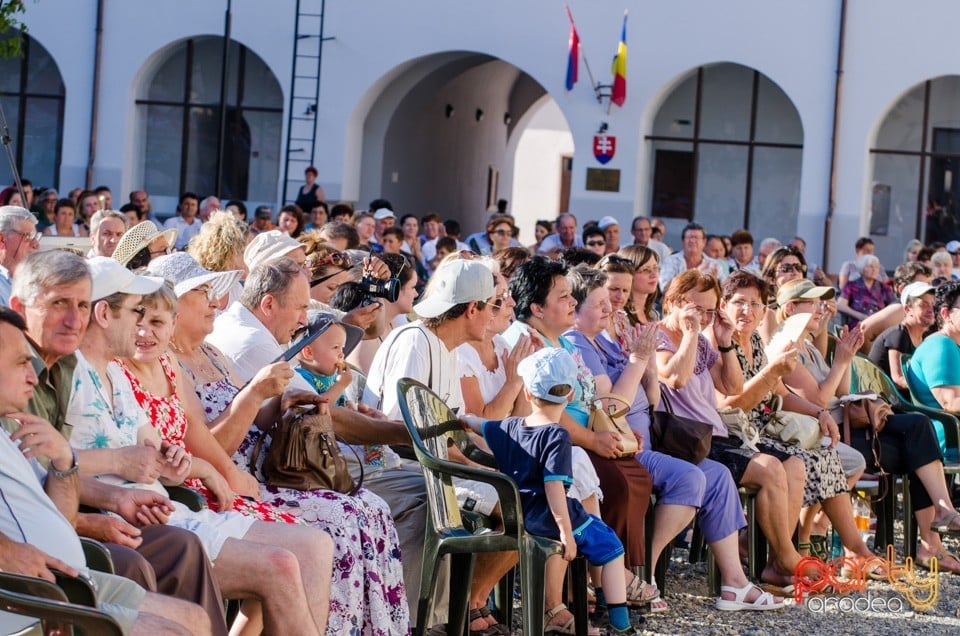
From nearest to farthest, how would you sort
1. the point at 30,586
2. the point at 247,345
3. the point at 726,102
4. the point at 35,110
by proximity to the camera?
1. the point at 30,586
2. the point at 247,345
3. the point at 726,102
4. the point at 35,110

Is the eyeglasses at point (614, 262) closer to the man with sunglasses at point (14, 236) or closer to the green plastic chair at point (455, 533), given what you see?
the green plastic chair at point (455, 533)

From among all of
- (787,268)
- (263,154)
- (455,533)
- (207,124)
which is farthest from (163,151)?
(455,533)

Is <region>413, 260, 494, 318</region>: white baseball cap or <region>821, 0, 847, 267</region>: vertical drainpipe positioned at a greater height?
<region>821, 0, 847, 267</region>: vertical drainpipe

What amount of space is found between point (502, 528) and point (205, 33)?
15.2m

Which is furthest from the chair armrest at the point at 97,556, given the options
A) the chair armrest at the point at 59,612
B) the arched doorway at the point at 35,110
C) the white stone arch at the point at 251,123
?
the arched doorway at the point at 35,110

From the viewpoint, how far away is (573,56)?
18406 millimetres

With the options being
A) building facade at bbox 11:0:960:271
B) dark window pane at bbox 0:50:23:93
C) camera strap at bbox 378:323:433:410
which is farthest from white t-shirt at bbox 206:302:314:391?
dark window pane at bbox 0:50:23:93

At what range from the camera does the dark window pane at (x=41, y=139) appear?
21.0 meters

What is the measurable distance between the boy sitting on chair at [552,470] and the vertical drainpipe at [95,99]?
49.9ft

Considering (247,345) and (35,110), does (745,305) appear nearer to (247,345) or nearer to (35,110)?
(247,345)

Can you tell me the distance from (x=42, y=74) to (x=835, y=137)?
11507mm

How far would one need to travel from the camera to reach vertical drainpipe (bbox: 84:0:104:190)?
1930cm

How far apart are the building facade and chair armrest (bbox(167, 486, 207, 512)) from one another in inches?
590

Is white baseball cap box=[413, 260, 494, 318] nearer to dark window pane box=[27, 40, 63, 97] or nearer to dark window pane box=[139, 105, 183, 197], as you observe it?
dark window pane box=[139, 105, 183, 197]
